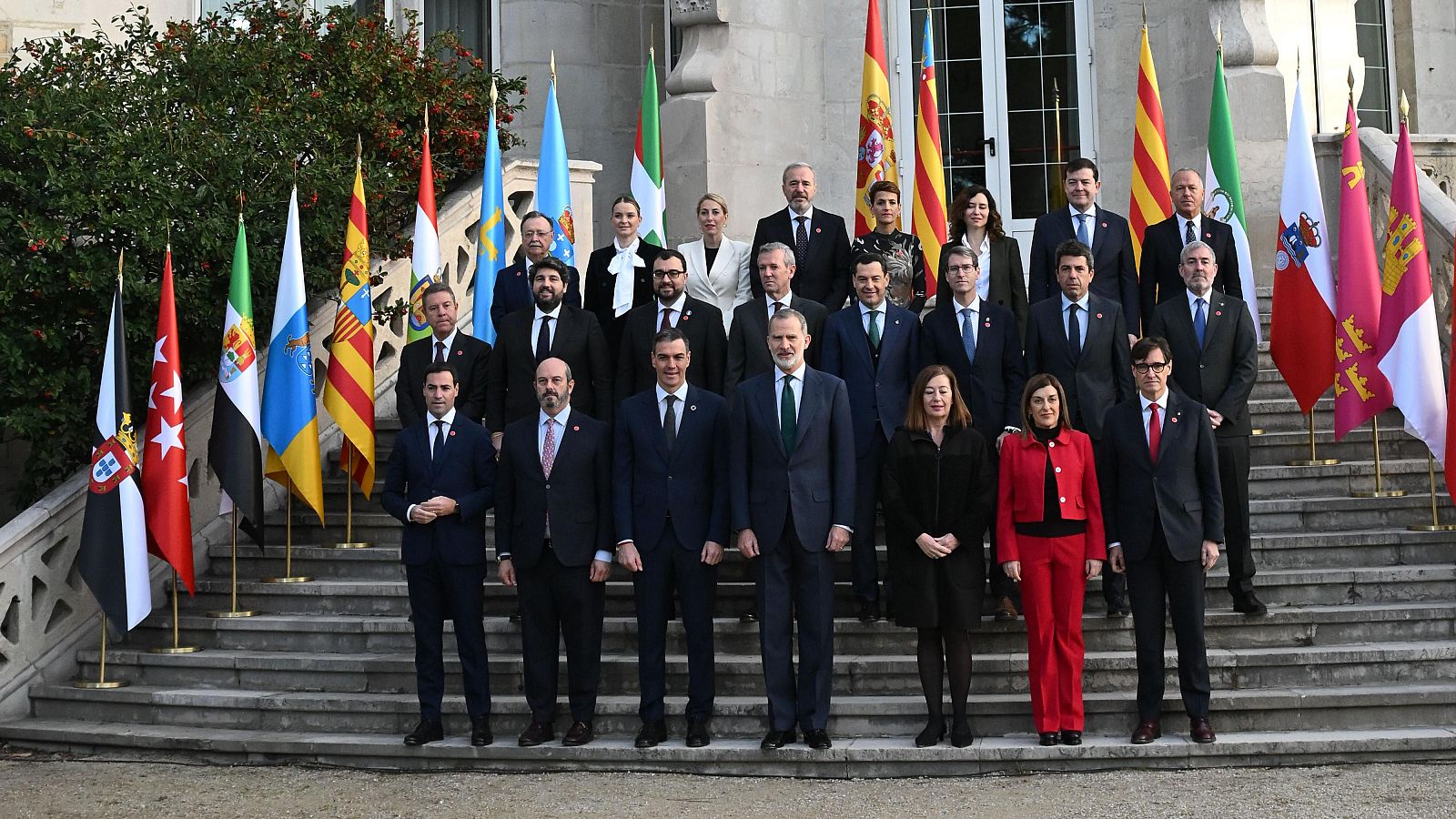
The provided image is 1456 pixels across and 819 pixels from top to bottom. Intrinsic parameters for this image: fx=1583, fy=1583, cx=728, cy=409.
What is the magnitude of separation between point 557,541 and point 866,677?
5.77ft

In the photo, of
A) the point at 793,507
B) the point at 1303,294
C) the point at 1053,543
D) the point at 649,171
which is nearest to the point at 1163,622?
the point at 1053,543

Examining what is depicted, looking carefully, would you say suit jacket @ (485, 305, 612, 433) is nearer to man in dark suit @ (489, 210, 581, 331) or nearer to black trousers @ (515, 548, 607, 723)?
man in dark suit @ (489, 210, 581, 331)

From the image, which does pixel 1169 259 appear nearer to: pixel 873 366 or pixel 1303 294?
pixel 1303 294

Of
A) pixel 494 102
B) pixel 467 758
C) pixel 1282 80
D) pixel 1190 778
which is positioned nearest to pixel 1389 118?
pixel 1282 80

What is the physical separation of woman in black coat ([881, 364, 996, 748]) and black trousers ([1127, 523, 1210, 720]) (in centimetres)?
79

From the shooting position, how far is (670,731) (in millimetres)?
8062

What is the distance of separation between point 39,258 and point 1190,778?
7.29m

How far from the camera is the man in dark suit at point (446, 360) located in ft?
30.9

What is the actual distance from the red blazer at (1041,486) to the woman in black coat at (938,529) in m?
0.09

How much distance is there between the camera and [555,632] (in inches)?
316

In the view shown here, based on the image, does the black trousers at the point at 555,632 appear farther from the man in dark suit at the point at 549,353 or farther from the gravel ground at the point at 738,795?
the man in dark suit at the point at 549,353

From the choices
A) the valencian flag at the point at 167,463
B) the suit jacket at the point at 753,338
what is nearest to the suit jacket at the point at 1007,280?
the suit jacket at the point at 753,338

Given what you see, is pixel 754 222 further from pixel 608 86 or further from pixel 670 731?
pixel 670 731

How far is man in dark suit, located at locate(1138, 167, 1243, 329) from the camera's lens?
9.48 meters
